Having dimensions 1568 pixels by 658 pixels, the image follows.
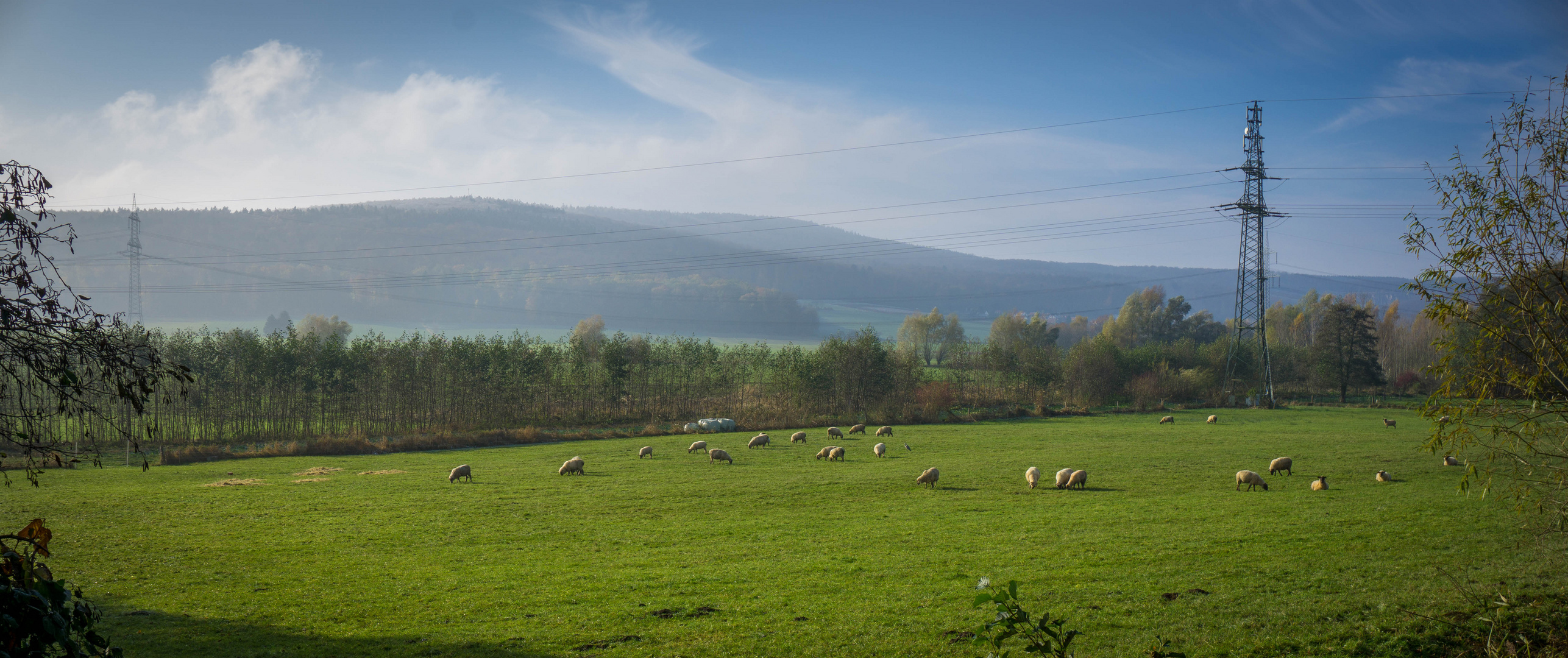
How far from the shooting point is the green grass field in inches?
395

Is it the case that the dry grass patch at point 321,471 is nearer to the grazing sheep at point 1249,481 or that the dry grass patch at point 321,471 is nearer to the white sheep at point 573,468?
the white sheep at point 573,468

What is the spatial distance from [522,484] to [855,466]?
12463 mm

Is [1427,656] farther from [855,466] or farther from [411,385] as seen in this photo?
[411,385]

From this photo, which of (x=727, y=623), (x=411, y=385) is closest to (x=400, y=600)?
(x=727, y=623)

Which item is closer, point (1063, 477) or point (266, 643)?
point (266, 643)

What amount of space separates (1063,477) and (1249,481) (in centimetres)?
535

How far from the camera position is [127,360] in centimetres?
601

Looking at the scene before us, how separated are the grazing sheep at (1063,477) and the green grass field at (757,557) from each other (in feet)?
2.81

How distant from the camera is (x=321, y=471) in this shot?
29453 millimetres

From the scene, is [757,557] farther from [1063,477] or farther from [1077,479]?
[1063,477]

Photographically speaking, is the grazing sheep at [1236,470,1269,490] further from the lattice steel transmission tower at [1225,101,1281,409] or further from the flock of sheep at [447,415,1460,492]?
the lattice steel transmission tower at [1225,101,1281,409]

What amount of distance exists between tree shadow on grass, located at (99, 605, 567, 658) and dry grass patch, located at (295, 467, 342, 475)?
20214 mm

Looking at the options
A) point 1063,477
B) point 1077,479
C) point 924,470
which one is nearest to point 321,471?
point 924,470

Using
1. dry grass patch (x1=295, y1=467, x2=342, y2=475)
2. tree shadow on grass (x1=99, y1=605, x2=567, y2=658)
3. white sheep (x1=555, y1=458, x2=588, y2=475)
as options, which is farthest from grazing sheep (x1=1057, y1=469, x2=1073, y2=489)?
dry grass patch (x1=295, y1=467, x2=342, y2=475)
